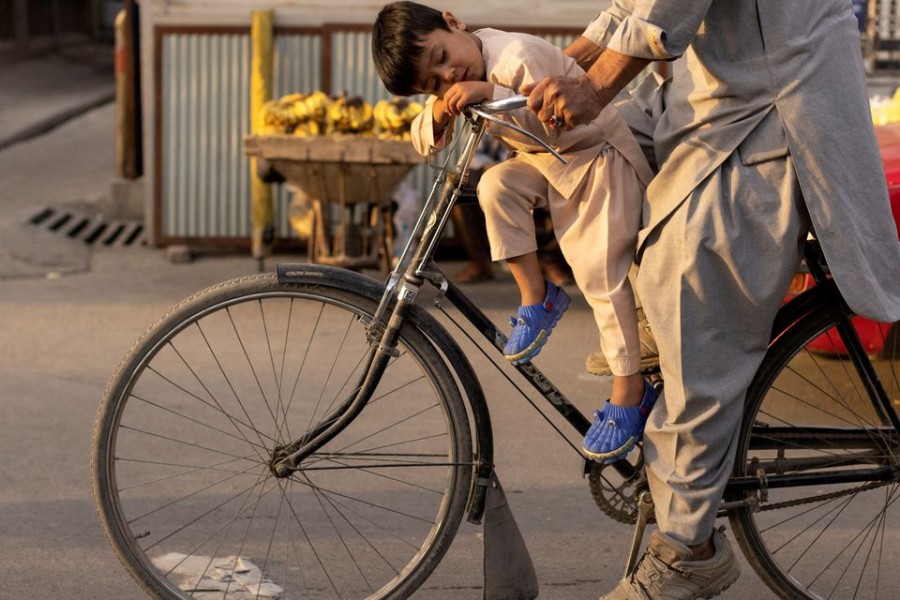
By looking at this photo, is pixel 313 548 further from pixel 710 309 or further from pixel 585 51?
pixel 585 51

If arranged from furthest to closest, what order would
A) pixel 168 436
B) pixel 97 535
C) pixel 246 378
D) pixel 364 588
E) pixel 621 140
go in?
pixel 246 378
pixel 168 436
pixel 97 535
pixel 364 588
pixel 621 140

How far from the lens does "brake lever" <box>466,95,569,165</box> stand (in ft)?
9.82

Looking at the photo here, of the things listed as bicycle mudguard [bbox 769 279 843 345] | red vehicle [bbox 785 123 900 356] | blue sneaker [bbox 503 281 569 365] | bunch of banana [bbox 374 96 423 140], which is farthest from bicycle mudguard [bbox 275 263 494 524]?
bunch of banana [bbox 374 96 423 140]

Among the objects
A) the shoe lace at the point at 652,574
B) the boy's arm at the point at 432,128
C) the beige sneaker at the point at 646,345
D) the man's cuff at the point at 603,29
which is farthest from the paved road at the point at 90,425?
the man's cuff at the point at 603,29

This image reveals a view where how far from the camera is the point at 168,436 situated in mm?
5230

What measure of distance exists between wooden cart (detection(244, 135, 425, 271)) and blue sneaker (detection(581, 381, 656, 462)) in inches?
166

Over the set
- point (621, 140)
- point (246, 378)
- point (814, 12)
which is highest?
point (814, 12)

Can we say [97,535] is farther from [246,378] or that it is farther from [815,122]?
[815,122]

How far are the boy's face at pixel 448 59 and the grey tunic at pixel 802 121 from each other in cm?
32

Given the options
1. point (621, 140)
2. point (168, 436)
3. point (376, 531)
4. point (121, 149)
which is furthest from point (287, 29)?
point (621, 140)

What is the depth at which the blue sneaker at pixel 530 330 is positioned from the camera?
10.7 ft

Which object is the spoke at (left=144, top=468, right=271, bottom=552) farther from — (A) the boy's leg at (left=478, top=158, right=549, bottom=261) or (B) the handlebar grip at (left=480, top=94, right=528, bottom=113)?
(B) the handlebar grip at (left=480, top=94, right=528, bottom=113)

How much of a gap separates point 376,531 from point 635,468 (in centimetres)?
114

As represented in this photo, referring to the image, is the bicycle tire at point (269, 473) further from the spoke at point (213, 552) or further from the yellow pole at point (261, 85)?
the yellow pole at point (261, 85)
